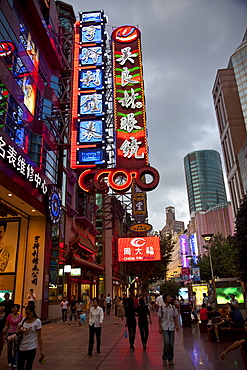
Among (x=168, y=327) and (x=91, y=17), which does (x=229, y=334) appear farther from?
(x=91, y=17)

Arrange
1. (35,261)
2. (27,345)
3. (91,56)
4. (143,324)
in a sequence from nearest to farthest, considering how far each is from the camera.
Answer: (27,345), (143,324), (35,261), (91,56)

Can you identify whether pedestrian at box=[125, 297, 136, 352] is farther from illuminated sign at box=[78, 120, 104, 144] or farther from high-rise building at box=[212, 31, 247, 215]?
high-rise building at box=[212, 31, 247, 215]

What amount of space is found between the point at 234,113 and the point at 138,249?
10438cm

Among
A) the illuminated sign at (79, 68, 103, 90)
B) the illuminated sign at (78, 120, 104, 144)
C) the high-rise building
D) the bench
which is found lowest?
the bench

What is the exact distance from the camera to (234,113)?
403 feet

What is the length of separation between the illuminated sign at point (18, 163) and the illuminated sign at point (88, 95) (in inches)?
115

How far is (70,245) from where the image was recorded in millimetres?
26969

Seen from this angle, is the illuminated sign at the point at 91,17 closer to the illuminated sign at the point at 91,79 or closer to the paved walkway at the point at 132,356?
the illuminated sign at the point at 91,79

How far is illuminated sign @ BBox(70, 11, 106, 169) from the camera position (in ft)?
64.4

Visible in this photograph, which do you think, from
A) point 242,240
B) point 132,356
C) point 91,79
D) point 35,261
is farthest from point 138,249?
point 132,356

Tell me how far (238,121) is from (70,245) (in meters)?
111

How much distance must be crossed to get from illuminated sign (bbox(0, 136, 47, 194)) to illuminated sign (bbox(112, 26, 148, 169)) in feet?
16.9

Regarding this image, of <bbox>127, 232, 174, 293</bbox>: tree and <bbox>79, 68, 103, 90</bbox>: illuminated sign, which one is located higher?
<bbox>79, 68, 103, 90</bbox>: illuminated sign

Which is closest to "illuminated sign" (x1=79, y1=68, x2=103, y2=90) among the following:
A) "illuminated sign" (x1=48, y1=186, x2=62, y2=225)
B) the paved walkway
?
"illuminated sign" (x1=48, y1=186, x2=62, y2=225)
